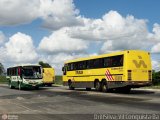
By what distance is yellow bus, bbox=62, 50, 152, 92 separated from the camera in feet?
99.9

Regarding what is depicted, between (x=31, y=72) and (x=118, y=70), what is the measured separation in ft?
44.7

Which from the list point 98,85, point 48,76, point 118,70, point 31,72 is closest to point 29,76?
point 31,72

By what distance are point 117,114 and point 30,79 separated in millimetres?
27325

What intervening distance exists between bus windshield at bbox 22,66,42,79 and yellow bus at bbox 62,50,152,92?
250 inches

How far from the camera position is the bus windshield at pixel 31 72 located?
42.2 metres

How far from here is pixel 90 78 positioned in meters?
36.3

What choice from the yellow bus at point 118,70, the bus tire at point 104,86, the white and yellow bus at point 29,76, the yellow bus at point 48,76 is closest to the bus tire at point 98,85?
the yellow bus at point 118,70

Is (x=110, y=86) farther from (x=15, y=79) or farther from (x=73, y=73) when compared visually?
(x=15, y=79)

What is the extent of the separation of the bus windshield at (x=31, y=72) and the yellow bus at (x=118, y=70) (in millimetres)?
6350

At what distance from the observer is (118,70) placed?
1236 inches

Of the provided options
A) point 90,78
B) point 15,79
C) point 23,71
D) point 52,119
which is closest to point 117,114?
point 52,119

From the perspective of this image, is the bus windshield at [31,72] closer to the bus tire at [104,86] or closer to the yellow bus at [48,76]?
the bus tire at [104,86]

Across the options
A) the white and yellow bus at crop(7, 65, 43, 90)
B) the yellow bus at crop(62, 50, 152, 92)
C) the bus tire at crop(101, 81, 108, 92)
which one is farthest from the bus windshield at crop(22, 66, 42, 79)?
the bus tire at crop(101, 81, 108, 92)

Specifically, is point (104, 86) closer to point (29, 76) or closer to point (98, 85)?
point (98, 85)
